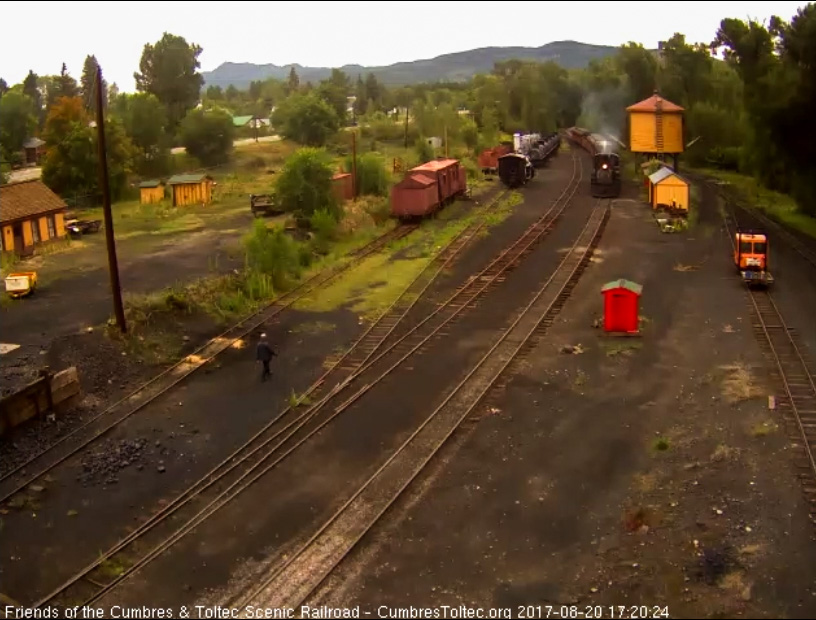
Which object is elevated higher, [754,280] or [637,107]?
[637,107]

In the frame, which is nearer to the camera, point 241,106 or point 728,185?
point 728,185

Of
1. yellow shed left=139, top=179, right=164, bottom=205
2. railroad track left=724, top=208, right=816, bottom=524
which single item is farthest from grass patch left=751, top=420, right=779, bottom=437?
yellow shed left=139, top=179, right=164, bottom=205

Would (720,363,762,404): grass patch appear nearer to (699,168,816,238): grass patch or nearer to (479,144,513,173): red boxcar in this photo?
(699,168,816,238): grass patch

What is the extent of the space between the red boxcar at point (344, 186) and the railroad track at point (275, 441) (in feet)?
43.3

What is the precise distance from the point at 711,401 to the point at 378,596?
912cm

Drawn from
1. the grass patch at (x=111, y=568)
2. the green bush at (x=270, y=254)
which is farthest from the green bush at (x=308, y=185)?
the grass patch at (x=111, y=568)

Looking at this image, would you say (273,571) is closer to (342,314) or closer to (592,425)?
(592,425)

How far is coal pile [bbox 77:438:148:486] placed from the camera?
46.0 ft

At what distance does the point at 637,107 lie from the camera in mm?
50250

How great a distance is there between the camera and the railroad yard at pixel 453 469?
1070 cm

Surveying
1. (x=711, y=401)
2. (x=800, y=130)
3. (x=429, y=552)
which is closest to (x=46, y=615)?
(x=429, y=552)

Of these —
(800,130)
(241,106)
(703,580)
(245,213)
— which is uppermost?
(241,106)

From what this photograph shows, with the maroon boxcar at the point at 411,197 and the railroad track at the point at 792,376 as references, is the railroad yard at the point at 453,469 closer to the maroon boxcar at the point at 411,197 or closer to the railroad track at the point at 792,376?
the railroad track at the point at 792,376

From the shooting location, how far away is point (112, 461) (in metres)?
14.6
